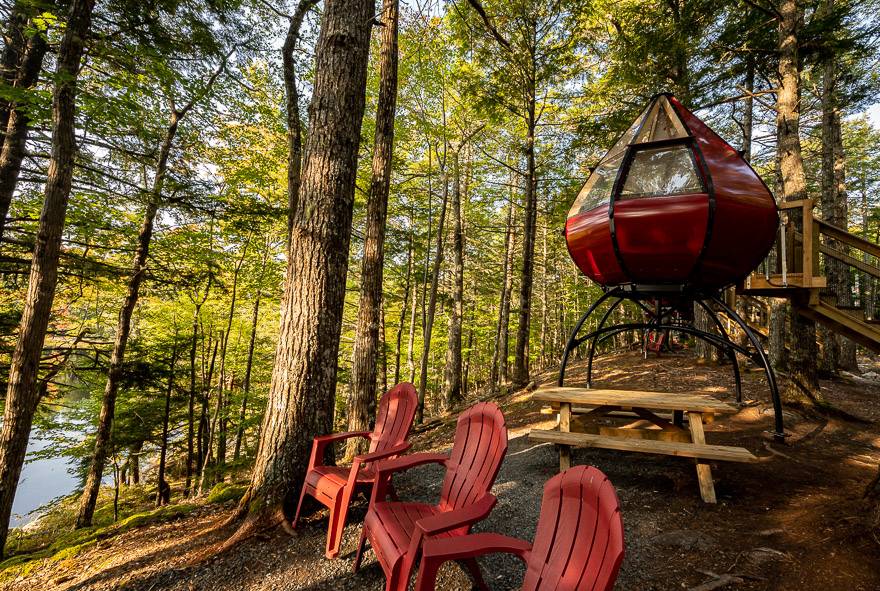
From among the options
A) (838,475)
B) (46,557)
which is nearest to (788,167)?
(838,475)

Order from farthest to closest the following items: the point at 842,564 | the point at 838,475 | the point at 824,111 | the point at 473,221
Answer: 1. the point at 473,221
2. the point at 824,111
3. the point at 838,475
4. the point at 842,564

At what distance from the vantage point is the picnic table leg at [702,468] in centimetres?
304

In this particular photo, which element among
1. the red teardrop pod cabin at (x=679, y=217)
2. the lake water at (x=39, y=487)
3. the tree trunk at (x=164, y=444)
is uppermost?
the red teardrop pod cabin at (x=679, y=217)

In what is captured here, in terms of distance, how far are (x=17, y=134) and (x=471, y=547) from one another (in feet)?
29.4

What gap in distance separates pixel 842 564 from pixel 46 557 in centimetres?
668

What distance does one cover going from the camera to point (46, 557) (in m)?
3.46

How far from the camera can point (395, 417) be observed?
3.51 m

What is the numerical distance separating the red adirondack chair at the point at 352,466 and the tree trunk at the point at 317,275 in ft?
0.72

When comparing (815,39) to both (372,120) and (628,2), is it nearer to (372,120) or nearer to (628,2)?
(628,2)

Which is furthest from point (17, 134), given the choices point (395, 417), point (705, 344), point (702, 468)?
point (705, 344)

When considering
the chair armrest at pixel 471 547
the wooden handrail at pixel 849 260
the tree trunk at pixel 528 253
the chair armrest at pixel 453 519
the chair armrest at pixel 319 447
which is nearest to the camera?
the chair armrest at pixel 471 547

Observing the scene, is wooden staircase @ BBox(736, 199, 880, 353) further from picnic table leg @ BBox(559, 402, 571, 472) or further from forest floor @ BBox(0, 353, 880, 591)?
picnic table leg @ BBox(559, 402, 571, 472)

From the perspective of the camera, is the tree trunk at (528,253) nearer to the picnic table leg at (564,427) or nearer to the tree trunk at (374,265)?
the tree trunk at (374,265)

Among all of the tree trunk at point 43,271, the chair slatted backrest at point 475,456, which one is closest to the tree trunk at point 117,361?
the tree trunk at point 43,271
